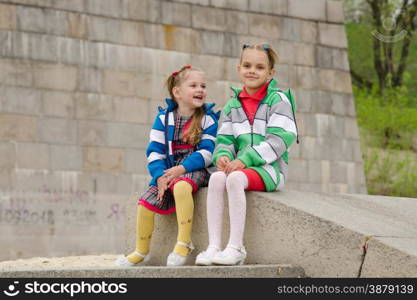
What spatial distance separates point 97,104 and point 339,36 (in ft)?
13.6

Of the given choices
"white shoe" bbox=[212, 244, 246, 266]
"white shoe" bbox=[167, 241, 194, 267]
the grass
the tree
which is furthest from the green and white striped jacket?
the tree

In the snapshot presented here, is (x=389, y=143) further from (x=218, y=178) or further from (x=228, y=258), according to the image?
(x=228, y=258)

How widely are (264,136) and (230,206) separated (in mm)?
665

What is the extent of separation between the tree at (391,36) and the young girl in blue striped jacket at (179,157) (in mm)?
18545

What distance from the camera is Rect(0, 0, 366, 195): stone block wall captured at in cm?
990

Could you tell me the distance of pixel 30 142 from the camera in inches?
388

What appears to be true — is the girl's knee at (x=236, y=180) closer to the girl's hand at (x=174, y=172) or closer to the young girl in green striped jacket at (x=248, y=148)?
the young girl in green striped jacket at (x=248, y=148)

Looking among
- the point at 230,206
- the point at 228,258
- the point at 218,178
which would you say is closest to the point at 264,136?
the point at 218,178

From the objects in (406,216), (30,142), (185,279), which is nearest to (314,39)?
(30,142)

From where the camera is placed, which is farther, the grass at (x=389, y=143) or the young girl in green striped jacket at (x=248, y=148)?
the grass at (x=389, y=143)

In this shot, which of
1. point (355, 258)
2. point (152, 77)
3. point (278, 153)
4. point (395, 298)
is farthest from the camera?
point (152, 77)

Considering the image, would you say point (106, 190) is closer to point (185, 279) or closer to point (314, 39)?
point (314, 39)

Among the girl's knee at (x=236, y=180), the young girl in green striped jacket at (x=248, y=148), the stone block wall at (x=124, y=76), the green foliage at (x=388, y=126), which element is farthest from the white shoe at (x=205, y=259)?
the green foliage at (x=388, y=126)

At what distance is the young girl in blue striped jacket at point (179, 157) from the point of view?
5.57 m
